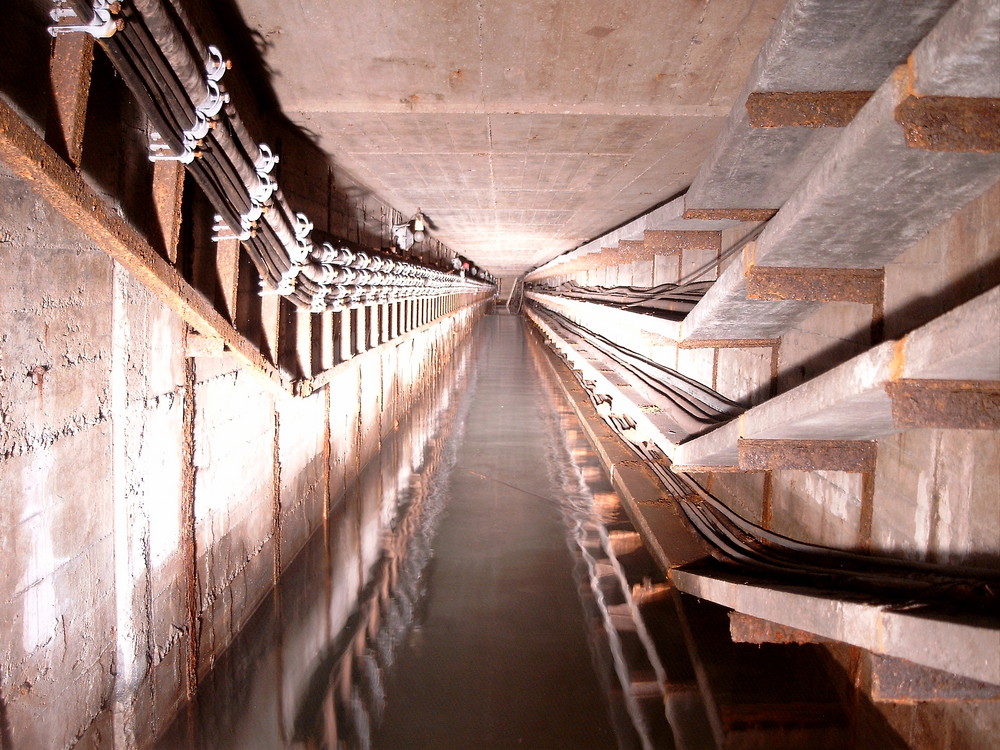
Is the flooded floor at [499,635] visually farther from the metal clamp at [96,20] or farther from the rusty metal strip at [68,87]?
the metal clamp at [96,20]

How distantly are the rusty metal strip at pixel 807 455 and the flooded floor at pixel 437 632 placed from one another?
4.93 ft

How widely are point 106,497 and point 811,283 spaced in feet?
10.4

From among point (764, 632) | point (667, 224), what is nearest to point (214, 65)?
point (764, 632)

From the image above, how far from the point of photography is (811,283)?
124 inches

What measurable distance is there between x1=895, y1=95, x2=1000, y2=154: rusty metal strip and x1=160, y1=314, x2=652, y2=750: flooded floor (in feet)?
9.44

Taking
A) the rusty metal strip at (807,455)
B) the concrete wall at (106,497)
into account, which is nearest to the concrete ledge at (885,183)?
the rusty metal strip at (807,455)

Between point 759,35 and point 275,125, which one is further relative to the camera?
point 275,125

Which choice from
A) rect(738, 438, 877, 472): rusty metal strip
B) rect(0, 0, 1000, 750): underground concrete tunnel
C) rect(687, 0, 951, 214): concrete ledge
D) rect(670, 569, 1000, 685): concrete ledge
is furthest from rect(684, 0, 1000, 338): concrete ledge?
rect(670, 569, 1000, 685): concrete ledge

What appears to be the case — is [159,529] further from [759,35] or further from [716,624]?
[759,35]

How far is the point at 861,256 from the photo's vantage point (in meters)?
3.02

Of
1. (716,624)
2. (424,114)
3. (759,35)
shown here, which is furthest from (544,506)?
(759,35)

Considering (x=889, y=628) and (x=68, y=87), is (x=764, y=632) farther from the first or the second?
(x=68, y=87)

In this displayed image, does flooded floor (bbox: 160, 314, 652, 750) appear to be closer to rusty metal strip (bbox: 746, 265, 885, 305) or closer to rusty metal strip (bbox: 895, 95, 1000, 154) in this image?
rusty metal strip (bbox: 746, 265, 885, 305)

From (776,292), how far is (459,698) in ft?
8.63
